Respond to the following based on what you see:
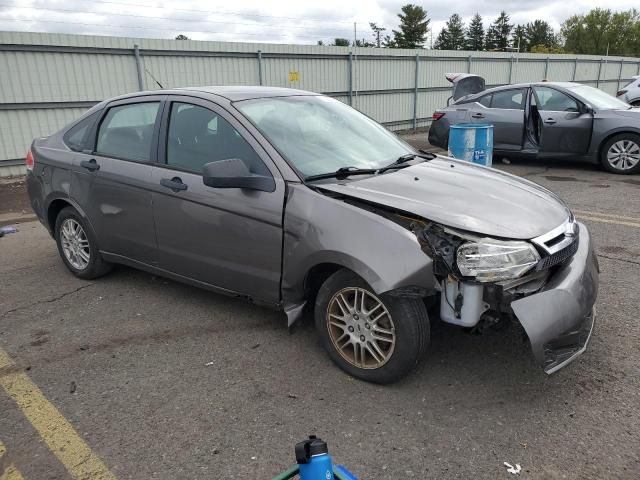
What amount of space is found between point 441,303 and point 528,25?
114 metres

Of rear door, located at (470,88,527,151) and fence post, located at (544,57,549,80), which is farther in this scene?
fence post, located at (544,57,549,80)

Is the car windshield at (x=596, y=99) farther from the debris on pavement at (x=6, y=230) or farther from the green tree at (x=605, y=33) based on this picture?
the green tree at (x=605, y=33)

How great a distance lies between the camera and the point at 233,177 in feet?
10.6

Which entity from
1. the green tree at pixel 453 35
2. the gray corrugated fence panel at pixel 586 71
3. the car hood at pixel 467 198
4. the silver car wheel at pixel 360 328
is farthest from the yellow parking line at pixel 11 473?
the green tree at pixel 453 35

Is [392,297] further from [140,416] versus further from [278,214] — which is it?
[140,416]

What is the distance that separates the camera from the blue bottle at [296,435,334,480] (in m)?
1.76

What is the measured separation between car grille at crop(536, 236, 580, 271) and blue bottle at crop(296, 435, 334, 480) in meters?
1.59

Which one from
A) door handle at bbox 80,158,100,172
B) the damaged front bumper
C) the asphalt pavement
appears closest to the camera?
the asphalt pavement

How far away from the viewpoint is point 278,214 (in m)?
3.23

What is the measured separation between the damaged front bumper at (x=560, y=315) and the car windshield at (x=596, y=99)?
24.1 feet

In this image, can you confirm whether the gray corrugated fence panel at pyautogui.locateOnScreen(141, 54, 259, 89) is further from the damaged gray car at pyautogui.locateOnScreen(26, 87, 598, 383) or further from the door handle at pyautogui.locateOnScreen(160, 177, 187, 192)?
the door handle at pyautogui.locateOnScreen(160, 177, 187, 192)

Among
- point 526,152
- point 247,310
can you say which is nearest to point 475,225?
point 247,310

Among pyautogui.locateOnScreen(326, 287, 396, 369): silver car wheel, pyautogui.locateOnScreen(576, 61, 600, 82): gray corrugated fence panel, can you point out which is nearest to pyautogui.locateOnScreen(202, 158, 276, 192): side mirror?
pyautogui.locateOnScreen(326, 287, 396, 369): silver car wheel

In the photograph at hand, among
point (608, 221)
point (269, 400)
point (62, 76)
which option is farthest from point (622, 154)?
point (62, 76)
